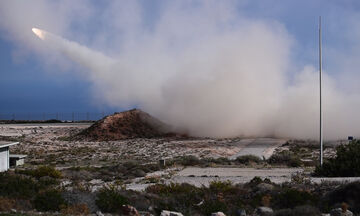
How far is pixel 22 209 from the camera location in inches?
452

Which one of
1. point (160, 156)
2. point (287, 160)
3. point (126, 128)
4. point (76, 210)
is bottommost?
point (76, 210)

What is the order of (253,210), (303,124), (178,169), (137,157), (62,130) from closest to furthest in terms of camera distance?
(253,210) → (178,169) → (137,157) → (303,124) → (62,130)

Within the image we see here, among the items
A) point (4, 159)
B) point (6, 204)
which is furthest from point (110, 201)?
point (4, 159)

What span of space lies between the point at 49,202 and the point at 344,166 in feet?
39.8

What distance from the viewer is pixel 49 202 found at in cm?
1204

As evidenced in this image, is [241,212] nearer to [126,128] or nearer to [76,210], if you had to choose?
[76,210]

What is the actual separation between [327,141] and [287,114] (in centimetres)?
551

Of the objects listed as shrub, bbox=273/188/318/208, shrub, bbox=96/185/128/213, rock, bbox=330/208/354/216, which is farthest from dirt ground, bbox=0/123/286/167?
rock, bbox=330/208/354/216

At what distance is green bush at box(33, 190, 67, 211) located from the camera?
11.8m

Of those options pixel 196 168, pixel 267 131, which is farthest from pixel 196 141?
pixel 196 168

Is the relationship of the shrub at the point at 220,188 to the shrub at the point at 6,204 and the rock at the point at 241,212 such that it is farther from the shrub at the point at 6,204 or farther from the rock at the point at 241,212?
→ the shrub at the point at 6,204

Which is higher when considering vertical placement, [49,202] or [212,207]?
[49,202]

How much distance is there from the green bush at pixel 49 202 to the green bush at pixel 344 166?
11054mm

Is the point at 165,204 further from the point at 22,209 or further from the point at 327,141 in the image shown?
the point at 327,141
